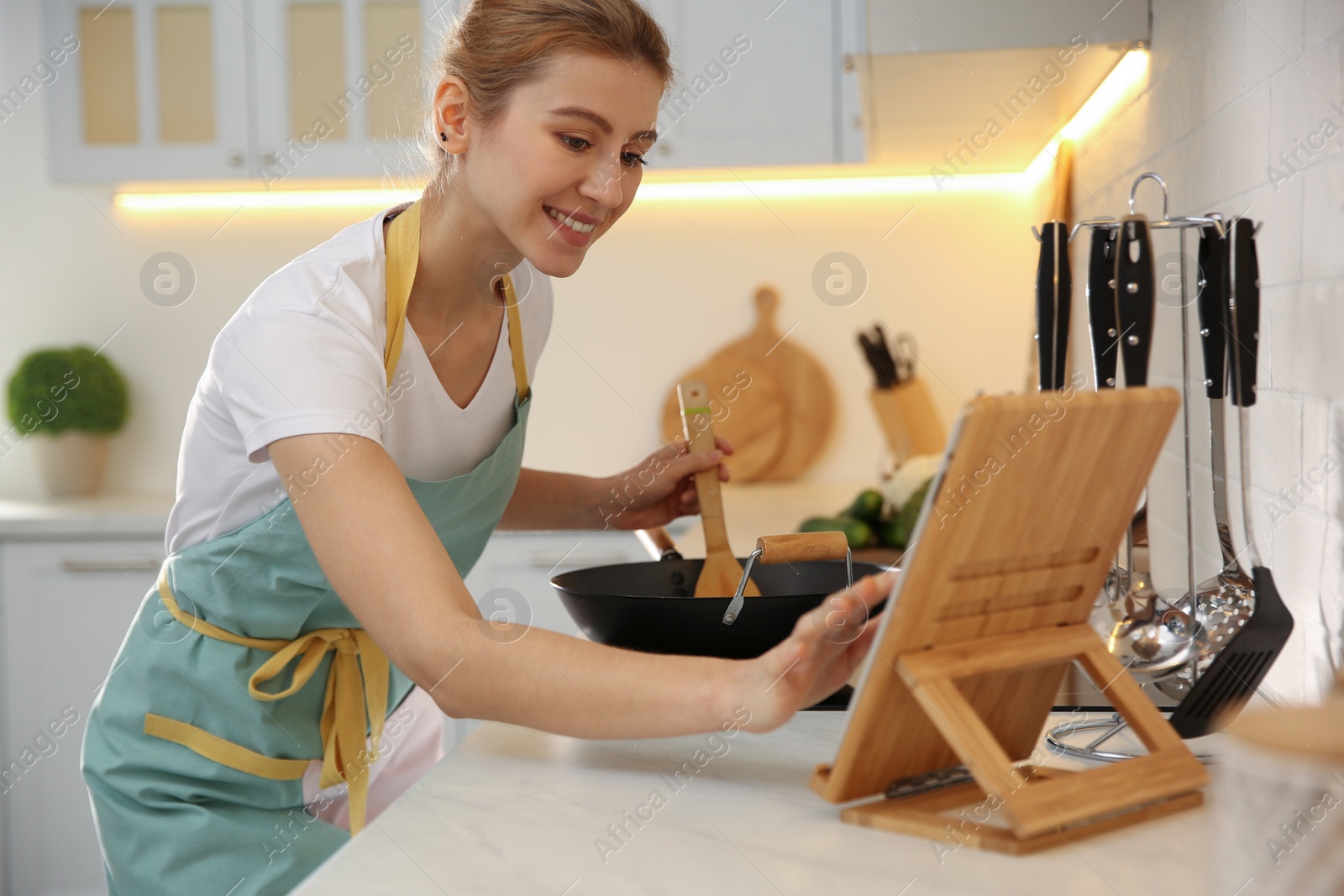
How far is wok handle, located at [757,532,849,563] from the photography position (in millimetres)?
793

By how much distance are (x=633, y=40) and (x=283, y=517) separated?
1.65 feet

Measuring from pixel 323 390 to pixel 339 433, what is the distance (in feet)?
0.13

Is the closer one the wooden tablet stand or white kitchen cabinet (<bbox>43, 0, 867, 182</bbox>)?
the wooden tablet stand

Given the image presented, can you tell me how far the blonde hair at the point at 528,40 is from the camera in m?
0.92

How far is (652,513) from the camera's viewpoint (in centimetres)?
118

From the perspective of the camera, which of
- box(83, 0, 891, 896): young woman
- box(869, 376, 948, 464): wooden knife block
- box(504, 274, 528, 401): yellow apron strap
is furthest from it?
box(869, 376, 948, 464): wooden knife block

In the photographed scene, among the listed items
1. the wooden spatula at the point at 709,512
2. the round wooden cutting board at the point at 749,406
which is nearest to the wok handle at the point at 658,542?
the wooden spatula at the point at 709,512

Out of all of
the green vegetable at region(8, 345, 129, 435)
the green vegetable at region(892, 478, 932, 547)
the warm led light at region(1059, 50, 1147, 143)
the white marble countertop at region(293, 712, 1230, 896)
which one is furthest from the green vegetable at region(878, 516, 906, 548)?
the green vegetable at region(8, 345, 129, 435)

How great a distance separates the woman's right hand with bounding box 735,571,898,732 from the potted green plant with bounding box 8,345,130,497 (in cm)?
228

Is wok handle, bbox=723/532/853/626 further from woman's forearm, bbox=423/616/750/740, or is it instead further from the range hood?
the range hood

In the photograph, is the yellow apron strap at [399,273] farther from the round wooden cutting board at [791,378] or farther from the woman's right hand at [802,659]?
the round wooden cutting board at [791,378]

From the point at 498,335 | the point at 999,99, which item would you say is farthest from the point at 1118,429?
the point at 999,99

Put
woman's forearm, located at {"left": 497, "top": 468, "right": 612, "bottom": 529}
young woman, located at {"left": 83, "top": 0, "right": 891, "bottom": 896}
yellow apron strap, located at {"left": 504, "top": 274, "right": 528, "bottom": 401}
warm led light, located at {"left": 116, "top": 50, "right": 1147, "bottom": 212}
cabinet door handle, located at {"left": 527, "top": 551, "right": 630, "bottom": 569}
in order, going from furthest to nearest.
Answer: warm led light, located at {"left": 116, "top": 50, "right": 1147, "bottom": 212} → cabinet door handle, located at {"left": 527, "top": 551, "right": 630, "bottom": 569} → woman's forearm, located at {"left": 497, "top": 468, "right": 612, "bottom": 529} → yellow apron strap, located at {"left": 504, "top": 274, "right": 528, "bottom": 401} → young woman, located at {"left": 83, "top": 0, "right": 891, "bottom": 896}

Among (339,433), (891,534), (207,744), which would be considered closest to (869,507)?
(891,534)
